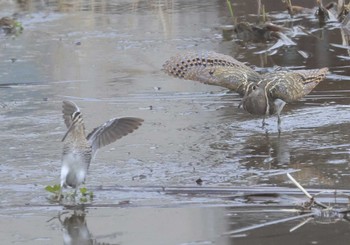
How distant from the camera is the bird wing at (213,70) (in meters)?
9.48

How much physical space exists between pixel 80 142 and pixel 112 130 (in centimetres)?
36

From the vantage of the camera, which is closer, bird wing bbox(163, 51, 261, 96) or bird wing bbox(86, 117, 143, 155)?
bird wing bbox(86, 117, 143, 155)

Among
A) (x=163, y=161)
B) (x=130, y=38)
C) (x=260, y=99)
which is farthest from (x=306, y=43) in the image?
(x=163, y=161)

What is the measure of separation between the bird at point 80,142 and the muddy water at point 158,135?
208 millimetres

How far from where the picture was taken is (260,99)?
8938 mm

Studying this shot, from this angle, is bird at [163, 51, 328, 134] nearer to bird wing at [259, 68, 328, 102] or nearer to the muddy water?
bird wing at [259, 68, 328, 102]

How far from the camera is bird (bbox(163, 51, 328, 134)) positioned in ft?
29.7

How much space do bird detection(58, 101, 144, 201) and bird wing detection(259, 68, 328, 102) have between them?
2.07 meters

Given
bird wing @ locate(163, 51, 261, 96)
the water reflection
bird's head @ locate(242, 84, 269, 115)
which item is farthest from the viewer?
bird wing @ locate(163, 51, 261, 96)

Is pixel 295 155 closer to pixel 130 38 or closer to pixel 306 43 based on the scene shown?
pixel 306 43

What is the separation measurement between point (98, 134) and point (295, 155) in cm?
177

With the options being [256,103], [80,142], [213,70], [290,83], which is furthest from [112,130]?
[213,70]

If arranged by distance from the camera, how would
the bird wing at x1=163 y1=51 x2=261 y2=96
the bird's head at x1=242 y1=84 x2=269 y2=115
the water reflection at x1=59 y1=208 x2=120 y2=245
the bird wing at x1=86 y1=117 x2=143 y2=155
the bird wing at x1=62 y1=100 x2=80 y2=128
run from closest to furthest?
the water reflection at x1=59 y1=208 x2=120 y2=245, the bird wing at x1=86 y1=117 x2=143 y2=155, the bird wing at x1=62 y1=100 x2=80 y2=128, the bird's head at x1=242 y1=84 x2=269 y2=115, the bird wing at x1=163 y1=51 x2=261 y2=96

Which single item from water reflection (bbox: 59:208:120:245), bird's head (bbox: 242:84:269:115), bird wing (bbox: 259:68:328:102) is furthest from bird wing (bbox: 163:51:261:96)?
water reflection (bbox: 59:208:120:245)
